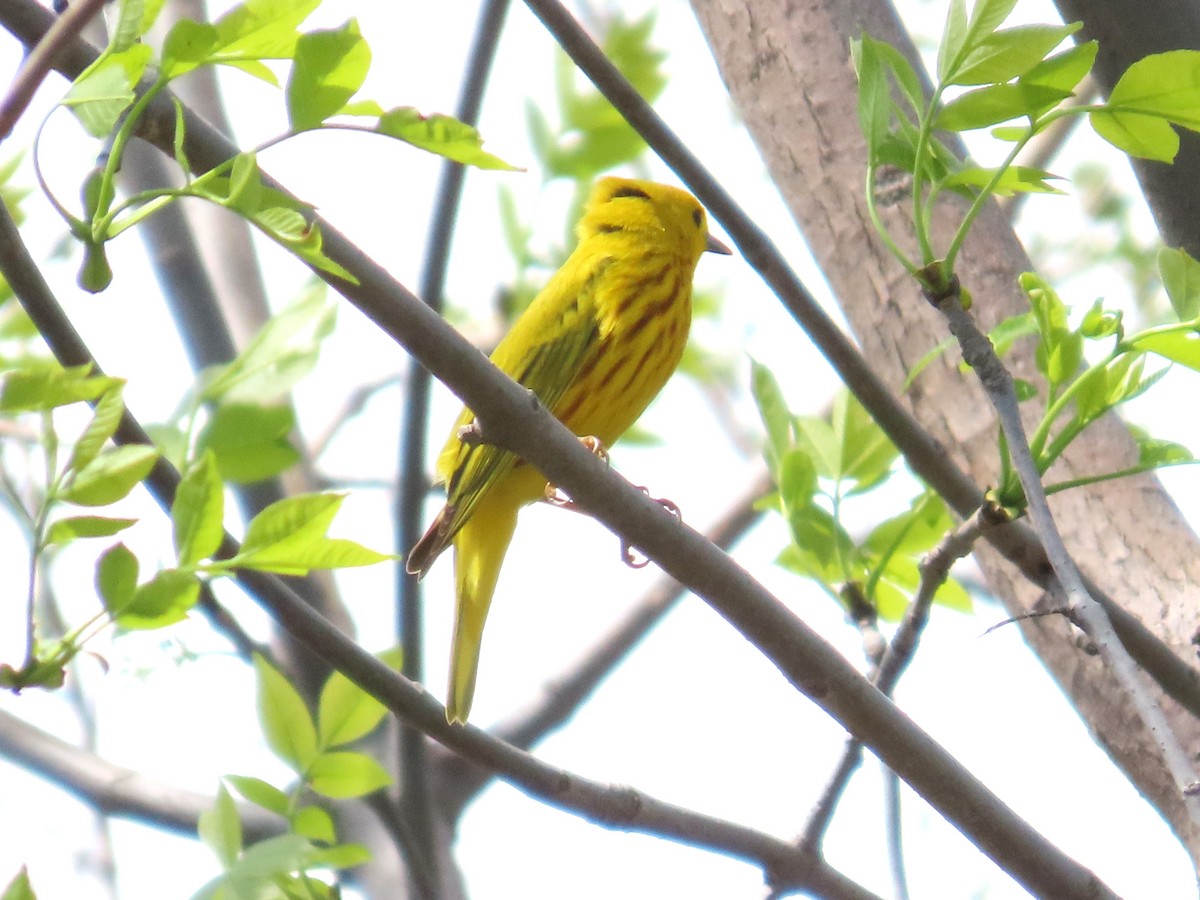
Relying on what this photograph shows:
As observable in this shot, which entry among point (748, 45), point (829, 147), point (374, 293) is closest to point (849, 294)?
point (829, 147)

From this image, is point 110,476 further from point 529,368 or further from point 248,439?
point 529,368

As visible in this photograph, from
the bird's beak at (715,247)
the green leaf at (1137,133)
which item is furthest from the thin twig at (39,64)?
the bird's beak at (715,247)

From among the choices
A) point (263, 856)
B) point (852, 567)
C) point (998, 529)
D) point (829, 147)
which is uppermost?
point (829, 147)

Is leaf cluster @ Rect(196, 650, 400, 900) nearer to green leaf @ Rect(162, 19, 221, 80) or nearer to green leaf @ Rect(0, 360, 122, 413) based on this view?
green leaf @ Rect(0, 360, 122, 413)

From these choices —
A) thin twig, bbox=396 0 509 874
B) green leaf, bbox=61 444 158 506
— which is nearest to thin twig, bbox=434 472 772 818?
thin twig, bbox=396 0 509 874

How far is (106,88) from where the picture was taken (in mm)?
1167

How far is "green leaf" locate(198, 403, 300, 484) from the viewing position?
2.01 metres

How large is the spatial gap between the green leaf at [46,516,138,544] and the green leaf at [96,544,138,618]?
33 millimetres

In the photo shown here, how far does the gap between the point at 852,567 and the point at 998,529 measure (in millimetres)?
547

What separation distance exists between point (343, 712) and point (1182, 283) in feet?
3.72

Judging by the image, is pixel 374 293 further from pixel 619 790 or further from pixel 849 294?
pixel 849 294

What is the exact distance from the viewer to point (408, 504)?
2.83m

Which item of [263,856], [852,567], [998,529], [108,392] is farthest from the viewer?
[852,567]

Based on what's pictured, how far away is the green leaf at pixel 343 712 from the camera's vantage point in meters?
1.82
